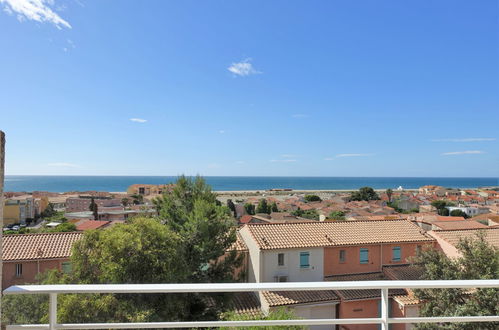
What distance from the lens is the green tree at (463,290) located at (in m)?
8.93

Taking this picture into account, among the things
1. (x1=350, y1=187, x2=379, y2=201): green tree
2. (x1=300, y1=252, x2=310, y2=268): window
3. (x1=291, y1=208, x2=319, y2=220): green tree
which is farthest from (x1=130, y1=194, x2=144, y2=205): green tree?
(x1=300, y1=252, x2=310, y2=268): window

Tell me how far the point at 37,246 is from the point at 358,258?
18677 mm

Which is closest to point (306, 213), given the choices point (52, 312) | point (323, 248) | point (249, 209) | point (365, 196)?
point (249, 209)

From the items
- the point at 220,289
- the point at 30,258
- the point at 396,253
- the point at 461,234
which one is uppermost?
the point at 220,289

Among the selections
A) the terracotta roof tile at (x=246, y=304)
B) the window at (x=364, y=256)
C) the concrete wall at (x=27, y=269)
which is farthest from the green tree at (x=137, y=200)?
the window at (x=364, y=256)

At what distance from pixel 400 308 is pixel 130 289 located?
15342 mm

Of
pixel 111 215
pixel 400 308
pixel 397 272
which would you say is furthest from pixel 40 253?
pixel 111 215

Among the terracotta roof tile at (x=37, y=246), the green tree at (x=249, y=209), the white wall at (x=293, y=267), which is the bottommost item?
the green tree at (x=249, y=209)

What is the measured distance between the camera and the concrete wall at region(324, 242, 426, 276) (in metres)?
18.3

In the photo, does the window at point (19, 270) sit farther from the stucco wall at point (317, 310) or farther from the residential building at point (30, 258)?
the stucco wall at point (317, 310)

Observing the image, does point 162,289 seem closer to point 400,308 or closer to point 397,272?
point 400,308

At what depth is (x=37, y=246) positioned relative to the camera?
17.5 meters

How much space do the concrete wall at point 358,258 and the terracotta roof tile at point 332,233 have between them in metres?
0.37

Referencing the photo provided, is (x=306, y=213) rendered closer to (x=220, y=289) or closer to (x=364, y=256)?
(x=364, y=256)
